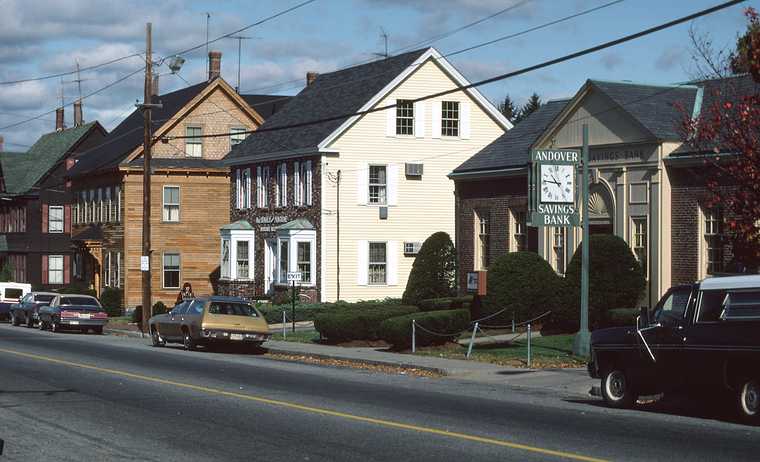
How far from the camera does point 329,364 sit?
Answer: 2938 cm

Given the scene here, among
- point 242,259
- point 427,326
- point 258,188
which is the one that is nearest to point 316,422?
point 427,326

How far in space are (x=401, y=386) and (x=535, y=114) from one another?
24.8m

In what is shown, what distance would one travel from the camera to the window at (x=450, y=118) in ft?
174

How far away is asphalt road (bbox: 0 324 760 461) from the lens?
13.2m

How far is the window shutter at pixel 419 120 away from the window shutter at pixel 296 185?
5331 mm

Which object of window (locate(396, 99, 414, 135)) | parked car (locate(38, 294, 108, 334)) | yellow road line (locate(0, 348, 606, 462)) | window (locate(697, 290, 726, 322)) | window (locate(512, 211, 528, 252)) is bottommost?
yellow road line (locate(0, 348, 606, 462))

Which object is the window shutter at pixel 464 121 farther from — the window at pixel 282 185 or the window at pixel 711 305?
the window at pixel 711 305

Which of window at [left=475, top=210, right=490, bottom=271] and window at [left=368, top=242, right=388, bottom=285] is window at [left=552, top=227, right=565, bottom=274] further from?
window at [left=368, top=242, right=388, bottom=285]

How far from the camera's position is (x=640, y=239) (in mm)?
35062

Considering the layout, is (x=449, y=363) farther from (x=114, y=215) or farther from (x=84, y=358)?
(x=114, y=215)

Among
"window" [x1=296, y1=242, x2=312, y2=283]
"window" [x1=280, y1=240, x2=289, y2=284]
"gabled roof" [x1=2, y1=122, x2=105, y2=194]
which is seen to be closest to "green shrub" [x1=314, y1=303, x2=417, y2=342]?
"window" [x1=296, y1=242, x2=312, y2=283]

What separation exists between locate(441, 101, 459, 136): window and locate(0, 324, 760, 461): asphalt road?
29.3 meters

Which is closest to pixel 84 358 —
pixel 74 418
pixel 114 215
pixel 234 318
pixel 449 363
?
pixel 234 318

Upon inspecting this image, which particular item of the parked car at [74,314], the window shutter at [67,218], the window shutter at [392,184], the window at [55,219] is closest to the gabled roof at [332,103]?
the window shutter at [392,184]
